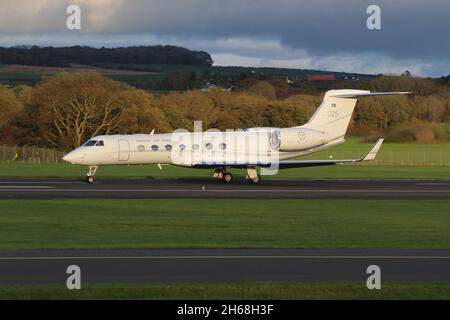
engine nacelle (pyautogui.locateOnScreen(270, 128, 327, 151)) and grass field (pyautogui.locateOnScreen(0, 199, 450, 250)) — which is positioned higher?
engine nacelle (pyautogui.locateOnScreen(270, 128, 327, 151))

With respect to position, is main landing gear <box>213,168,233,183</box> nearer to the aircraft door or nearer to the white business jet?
the white business jet

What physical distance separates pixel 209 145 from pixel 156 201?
1260 centimetres

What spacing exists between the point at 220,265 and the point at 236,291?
295 centimetres

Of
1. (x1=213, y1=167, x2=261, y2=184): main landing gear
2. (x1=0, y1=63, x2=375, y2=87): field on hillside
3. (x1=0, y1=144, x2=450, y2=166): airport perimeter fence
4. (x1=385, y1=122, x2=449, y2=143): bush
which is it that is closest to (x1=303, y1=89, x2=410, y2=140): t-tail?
(x1=213, y1=167, x2=261, y2=184): main landing gear

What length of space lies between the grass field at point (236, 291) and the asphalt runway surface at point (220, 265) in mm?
622

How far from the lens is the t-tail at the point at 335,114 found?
5031cm

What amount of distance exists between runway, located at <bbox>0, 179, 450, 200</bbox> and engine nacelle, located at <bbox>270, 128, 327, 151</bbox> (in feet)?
6.01

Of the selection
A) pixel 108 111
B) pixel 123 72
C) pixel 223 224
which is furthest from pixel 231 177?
pixel 123 72

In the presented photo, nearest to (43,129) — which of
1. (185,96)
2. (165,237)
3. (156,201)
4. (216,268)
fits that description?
(185,96)

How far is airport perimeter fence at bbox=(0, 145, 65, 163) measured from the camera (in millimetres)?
77812

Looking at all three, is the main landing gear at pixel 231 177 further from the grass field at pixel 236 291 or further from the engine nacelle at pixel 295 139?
the grass field at pixel 236 291

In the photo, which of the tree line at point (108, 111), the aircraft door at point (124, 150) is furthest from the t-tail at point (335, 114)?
the tree line at point (108, 111)

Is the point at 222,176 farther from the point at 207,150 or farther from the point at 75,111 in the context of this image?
the point at 75,111
